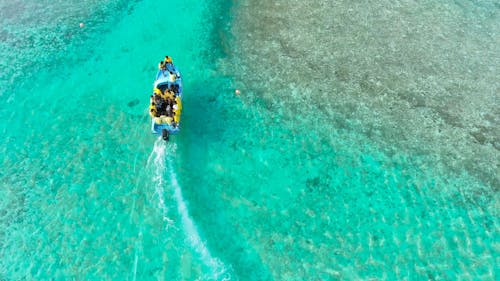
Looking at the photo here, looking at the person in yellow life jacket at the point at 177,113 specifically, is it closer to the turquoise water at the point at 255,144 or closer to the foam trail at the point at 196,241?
the turquoise water at the point at 255,144

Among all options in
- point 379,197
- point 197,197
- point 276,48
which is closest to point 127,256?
point 197,197

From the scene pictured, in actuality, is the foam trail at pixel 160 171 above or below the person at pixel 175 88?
below

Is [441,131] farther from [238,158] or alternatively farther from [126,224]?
[126,224]

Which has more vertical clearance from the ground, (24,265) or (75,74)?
(75,74)

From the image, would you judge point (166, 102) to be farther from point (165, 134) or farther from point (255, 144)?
point (255, 144)

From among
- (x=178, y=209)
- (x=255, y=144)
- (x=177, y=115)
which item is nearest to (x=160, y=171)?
(x=178, y=209)

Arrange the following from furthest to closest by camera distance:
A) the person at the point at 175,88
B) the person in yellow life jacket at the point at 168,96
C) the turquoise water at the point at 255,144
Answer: the person at the point at 175,88 < the person in yellow life jacket at the point at 168,96 < the turquoise water at the point at 255,144

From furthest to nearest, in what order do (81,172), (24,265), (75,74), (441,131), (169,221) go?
(75,74)
(441,131)
(81,172)
(169,221)
(24,265)

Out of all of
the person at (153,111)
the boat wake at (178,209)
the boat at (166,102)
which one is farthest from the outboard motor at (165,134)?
the person at (153,111)
